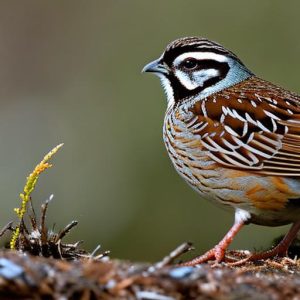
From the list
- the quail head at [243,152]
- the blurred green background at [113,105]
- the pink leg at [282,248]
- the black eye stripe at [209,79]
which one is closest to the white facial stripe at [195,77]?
the black eye stripe at [209,79]

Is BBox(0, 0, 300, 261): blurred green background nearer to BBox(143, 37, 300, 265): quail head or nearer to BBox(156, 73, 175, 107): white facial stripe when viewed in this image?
BBox(156, 73, 175, 107): white facial stripe

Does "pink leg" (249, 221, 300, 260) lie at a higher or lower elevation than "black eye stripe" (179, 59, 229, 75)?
lower

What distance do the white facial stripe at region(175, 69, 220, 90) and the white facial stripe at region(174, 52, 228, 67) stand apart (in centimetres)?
9

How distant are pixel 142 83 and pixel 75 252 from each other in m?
8.23

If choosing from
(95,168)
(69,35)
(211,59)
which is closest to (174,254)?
(211,59)

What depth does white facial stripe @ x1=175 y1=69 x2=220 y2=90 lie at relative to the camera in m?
7.62

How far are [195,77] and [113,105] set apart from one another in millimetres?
5921

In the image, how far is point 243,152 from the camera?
668cm

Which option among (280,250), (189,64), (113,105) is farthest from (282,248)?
(113,105)

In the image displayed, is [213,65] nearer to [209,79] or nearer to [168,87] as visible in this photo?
[209,79]

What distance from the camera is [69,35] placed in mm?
A: 15922

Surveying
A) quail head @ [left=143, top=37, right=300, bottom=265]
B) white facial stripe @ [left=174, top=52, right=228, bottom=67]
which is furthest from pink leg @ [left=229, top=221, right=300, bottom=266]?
white facial stripe @ [left=174, top=52, right=228, bottom=67]

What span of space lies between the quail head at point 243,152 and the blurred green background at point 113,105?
3260 mm

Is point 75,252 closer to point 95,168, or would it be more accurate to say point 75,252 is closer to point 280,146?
point 280,146
